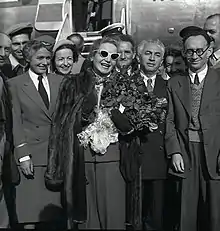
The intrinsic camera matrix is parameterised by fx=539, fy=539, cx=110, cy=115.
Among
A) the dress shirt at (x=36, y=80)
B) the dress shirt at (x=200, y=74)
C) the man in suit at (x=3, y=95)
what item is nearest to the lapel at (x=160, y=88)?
the dress shirt at (x=200, y=74)

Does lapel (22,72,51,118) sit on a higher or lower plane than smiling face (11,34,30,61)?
lower

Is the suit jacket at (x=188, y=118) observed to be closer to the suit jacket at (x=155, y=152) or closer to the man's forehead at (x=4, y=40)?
the suit jacket at (x=155, y=152)

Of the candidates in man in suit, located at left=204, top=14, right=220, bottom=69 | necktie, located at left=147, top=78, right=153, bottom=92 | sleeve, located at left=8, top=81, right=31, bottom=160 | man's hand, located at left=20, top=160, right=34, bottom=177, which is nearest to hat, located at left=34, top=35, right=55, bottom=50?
sleeve, located at left=8, top=81, right=31, bottom=160

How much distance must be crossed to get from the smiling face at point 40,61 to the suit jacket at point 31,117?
0.24 feet

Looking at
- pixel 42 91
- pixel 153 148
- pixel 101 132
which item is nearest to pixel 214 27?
pixel 153 148

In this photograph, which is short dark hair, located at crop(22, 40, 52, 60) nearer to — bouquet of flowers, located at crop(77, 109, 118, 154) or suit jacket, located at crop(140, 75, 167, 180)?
bouquet of flowers, located at crop(77, 109, 118, 154)

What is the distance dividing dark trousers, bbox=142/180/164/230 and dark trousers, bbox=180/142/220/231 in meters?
0.17

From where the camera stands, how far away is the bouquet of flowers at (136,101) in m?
3.76

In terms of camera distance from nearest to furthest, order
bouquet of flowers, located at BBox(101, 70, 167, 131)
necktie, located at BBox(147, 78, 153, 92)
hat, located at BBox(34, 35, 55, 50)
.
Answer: bouquet of flowers, located at BBox(101, 70, 167, 131) → necktie, located at BBox(147, 78, 153, 92) → hat, located at BBox(34, 35, 55, 50)

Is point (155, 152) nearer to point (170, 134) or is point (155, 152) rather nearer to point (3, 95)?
point (170, 134)

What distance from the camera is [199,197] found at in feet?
12.6

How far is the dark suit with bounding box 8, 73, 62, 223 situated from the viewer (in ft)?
13.1

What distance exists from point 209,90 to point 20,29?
1.46m

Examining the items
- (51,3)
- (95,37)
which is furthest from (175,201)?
→ (51,3)
